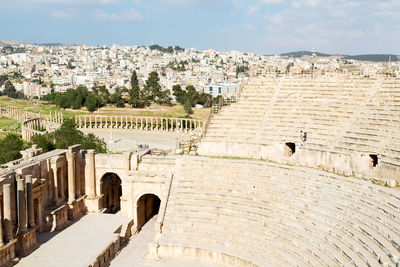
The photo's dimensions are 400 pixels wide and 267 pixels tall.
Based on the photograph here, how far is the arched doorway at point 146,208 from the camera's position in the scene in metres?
24.7

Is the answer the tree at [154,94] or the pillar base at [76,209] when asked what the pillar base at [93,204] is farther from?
the tree at [154,94]

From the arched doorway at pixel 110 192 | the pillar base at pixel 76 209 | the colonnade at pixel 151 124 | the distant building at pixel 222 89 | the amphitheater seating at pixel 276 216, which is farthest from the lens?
the distant building at pixel 222 89

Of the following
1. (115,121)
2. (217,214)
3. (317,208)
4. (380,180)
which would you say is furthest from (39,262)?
(115,121)

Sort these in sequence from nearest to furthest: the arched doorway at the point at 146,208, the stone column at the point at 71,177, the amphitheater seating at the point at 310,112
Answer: the amphitheater seating at the point at 310,112 → the stone column at the point at 71,177 → the arched doorway at the point at 146,208

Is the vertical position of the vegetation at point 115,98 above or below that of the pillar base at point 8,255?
above

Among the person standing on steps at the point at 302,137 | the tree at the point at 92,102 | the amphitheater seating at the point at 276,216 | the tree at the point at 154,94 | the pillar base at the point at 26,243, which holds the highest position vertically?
the tree at the point at 154,94

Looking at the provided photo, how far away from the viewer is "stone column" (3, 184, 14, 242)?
60.2ft

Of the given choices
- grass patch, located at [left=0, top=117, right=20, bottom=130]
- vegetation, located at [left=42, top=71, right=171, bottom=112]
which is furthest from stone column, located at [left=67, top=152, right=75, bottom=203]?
vegetation, located at [left=42, top=71, right=171, bottom=112]

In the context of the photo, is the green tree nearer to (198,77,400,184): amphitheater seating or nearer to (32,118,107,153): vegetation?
(32,118,107,153): vegetation

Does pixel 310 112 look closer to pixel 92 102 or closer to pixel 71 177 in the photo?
pixel 71 177

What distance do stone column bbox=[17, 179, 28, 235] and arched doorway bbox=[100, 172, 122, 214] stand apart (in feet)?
23.4

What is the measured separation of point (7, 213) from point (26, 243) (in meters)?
1.85

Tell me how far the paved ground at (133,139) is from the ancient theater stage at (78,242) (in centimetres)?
1705

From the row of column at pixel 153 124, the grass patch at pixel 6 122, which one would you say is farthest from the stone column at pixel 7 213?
the grass patch at pixel 6 122
